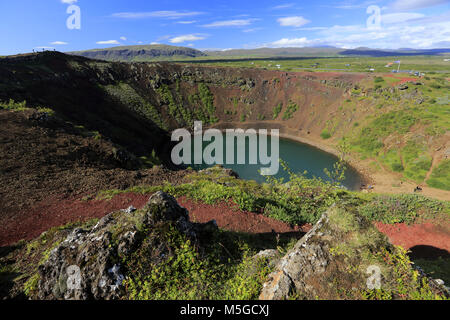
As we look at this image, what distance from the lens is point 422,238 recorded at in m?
20.2

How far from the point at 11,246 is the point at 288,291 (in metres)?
16.7

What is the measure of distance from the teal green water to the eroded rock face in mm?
36715

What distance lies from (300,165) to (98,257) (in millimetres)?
57566

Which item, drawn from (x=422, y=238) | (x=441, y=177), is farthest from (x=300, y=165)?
→ (x=422, y=238)

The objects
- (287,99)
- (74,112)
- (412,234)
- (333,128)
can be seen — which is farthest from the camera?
(287,99)

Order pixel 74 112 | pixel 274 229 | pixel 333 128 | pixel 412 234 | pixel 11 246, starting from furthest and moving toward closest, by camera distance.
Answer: pixel 333 128, pixel 74 112, pixel 412 234, pixel 274 229, pixel 11 246

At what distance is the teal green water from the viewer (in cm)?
5134

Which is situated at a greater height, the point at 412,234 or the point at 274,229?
the point at 274,229

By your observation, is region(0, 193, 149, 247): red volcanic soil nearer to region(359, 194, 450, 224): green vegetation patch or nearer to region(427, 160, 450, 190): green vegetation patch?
region(359, 194, 450, 224): green vegetation patch

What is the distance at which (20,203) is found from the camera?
60.6 ft

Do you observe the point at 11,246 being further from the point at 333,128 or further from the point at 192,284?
the point at 333,128

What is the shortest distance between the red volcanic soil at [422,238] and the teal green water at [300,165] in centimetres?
2610

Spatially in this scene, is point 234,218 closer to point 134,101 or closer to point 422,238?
point 422,238
